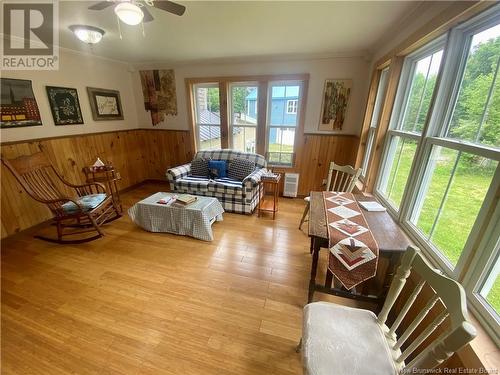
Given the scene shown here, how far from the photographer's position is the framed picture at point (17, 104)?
2.36 m

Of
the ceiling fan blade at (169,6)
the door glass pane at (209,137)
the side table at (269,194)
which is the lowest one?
the side table at (269,194)

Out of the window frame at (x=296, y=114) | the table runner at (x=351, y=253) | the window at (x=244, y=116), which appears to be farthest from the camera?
the window at (x=244, y=116)

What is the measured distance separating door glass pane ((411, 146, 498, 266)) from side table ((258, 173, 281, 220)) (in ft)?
5.62

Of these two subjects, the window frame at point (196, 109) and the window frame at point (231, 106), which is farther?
the window frame at point (196, 109)

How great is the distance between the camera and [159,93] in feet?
13.1

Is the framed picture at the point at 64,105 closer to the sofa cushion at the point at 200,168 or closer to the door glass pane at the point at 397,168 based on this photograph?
the sofa cushion at the point at 200,168

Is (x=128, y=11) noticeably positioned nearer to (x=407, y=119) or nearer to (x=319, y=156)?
(x=407, y=119)

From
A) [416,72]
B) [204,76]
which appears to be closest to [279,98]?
[204,76]

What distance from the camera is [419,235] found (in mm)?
1477

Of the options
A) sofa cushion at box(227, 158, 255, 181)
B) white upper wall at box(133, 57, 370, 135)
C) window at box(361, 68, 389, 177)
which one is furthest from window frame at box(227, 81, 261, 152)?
window at box(361, 68, 389, 177)

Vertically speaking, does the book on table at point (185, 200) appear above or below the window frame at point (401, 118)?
below

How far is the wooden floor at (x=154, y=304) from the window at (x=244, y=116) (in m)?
1.99

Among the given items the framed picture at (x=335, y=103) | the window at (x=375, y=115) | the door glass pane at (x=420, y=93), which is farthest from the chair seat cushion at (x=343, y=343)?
the framed picture at (x=335, y=103)

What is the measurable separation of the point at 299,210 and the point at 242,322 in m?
2.11
